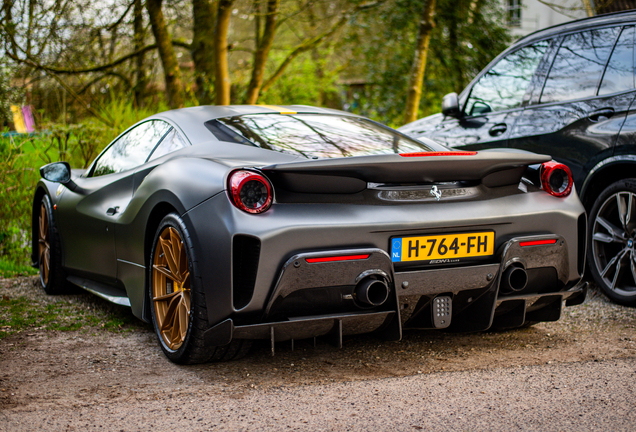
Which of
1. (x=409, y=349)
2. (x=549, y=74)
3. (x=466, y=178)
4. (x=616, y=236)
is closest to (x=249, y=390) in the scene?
(x=409, y=349)

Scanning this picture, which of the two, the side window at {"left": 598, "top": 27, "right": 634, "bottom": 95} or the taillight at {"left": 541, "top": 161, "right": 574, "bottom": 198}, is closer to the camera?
the taillight at {"left": 541, "top": 161, "right": 574, "bottom": 198}

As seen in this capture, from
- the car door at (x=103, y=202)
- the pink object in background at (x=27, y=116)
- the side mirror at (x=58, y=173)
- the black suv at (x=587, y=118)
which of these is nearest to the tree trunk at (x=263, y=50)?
the pink object in background at (x=27, y=116)

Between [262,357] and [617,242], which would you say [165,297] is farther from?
[617,242]

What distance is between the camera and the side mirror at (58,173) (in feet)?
15.5

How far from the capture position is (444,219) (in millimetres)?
3090

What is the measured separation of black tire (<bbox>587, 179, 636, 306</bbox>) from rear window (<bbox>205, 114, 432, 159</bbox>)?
4.60ft

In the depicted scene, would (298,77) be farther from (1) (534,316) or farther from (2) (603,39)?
(1) (534,316)

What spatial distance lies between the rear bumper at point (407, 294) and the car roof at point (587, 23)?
7.44 feet

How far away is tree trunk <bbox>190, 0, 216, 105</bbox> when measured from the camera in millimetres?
11320

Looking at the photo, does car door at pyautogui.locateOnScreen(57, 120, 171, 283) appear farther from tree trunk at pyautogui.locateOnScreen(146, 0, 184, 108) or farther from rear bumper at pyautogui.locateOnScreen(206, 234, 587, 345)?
tree trunk at pyautogui.locateOnScreen(146, 0, 184, 108)

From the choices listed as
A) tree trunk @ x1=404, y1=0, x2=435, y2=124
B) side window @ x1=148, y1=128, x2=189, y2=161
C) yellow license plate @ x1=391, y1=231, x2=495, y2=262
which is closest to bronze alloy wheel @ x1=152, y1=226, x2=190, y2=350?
side window @ x1=148, y1=128, x2=189, y2=161

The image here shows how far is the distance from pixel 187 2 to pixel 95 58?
1832 millimetres

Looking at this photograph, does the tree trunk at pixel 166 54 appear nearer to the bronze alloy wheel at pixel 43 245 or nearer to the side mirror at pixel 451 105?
the bronze alloy wheel at pixel 43 245

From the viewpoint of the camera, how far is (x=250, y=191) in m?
2.89
